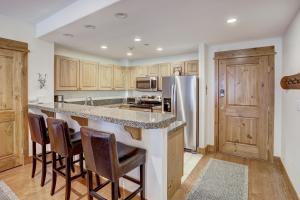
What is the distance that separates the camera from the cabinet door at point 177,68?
4.39 m

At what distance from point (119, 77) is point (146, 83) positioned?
36.4 inches

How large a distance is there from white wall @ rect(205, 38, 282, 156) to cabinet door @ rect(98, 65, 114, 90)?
2.63m

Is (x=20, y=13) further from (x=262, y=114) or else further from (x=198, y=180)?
(x=262, y=114)

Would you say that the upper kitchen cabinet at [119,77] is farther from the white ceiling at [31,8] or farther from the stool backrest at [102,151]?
the stool backrest at [102,151]

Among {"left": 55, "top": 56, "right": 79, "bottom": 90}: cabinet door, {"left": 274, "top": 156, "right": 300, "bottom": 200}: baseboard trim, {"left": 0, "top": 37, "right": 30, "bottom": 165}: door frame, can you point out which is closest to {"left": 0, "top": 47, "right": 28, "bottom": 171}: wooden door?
{"left": 0, "top": 37, "right": 30, "bottom": 165}: door frame

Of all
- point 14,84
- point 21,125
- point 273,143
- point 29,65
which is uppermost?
point 29,65

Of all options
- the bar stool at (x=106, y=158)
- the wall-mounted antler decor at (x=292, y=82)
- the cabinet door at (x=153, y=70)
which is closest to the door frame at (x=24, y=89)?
the bar stool at (x=106, y=158)

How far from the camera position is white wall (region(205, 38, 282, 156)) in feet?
10.5

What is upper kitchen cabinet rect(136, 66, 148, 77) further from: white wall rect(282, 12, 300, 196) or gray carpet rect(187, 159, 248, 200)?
white wall rect(282, 12, 300, 196)

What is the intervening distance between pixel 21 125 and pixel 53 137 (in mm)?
1454

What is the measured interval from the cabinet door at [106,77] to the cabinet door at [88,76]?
14 cm

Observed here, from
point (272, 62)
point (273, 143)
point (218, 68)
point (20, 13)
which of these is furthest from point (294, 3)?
point (20, 13)

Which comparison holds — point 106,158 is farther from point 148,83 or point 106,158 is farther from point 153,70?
point 153,70

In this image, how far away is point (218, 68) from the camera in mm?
3734
